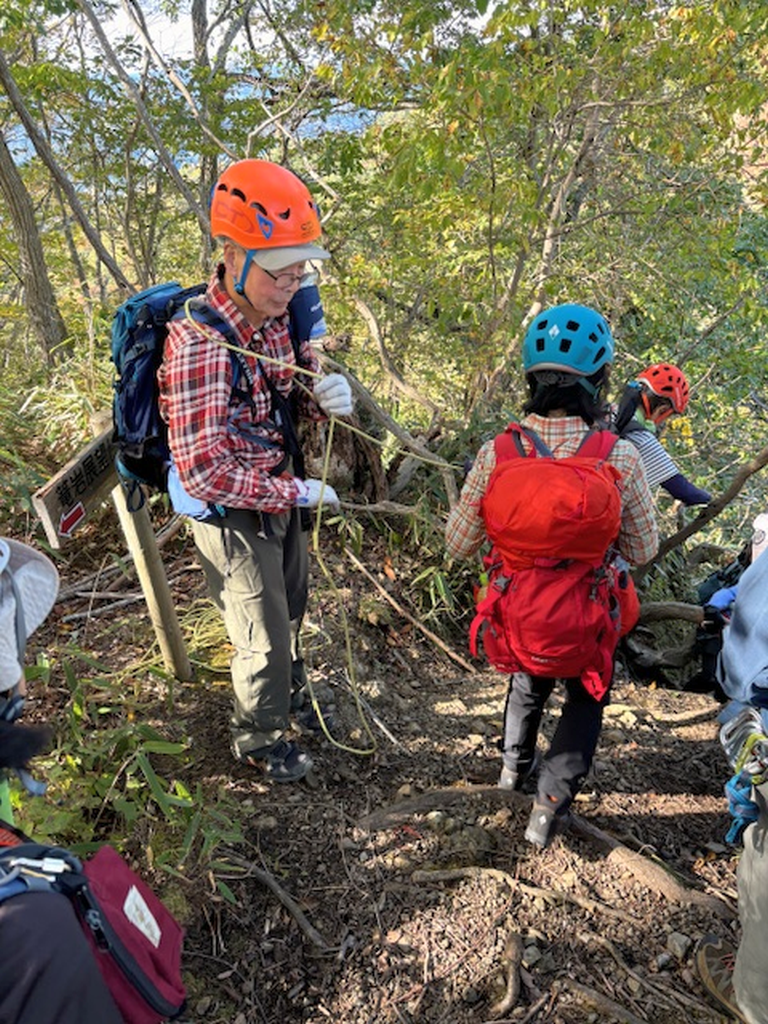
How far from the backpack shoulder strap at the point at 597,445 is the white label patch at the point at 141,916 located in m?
1.79

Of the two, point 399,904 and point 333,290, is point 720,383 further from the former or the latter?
point 399,904

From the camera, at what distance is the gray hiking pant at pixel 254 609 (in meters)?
2.55

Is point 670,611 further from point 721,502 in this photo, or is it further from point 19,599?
point 19,599

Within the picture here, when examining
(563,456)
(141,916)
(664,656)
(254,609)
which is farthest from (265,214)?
(664,656)

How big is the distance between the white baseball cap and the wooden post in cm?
133

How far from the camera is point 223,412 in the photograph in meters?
2.29

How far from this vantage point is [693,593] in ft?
17.9

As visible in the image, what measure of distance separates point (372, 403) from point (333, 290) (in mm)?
1817

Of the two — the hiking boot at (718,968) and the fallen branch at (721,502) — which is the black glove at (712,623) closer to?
the fallen branch at (721,502)

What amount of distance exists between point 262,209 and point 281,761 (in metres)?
2.17

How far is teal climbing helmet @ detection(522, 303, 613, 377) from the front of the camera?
2.35m

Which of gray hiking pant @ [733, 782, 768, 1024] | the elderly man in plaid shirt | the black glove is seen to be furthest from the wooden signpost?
the black glove

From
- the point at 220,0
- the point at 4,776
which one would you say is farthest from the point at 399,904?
the point at 220,0

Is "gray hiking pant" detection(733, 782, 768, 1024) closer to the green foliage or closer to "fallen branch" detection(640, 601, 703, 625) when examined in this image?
the green foliage
